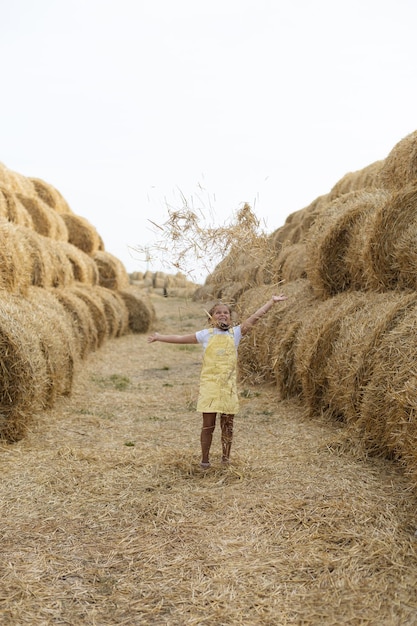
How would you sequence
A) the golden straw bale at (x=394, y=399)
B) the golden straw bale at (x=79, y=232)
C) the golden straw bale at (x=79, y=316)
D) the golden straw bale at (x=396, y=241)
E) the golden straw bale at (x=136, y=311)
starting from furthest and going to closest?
1. the golden straw bale at (x=136, y=311)
2. the golden straw bale at (x=79, y=232)
3. the golden straw bale at (x=79, y=316)
4. the golden straw bale at (x=396, y=241)
5. the golden straw bale at (x=394, y=399)

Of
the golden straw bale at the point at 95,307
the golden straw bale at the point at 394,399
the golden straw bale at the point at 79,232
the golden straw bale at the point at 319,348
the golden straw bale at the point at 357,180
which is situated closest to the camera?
the golden straw bale at the point at 394,399

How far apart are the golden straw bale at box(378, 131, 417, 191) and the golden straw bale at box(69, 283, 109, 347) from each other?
6.55m

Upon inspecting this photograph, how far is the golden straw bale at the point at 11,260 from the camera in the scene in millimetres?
7117

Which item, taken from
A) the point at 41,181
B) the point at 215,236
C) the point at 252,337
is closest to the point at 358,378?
the point at 215,236

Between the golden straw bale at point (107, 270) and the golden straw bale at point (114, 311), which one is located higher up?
the golden straw bale at point (107, 270)

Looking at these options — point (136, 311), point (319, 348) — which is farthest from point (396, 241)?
point (136, 311)

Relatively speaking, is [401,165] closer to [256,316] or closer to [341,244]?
[341,244]

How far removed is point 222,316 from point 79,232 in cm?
1039

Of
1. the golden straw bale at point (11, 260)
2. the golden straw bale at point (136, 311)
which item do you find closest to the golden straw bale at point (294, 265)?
the golden straw bale at point (11, 260)

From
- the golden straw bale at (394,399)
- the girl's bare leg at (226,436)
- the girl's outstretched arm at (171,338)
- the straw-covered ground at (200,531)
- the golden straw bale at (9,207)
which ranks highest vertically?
the golden straw bale at (9,207)

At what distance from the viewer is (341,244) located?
7.54m

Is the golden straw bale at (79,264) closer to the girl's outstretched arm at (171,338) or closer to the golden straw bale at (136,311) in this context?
the golden straw bale at (136,311)

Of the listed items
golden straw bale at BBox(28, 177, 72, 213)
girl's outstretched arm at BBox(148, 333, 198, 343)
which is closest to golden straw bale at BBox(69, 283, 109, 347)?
golden straw bale at BBox(28, 177, 72, 213)

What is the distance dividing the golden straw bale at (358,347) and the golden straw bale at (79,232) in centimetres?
958
